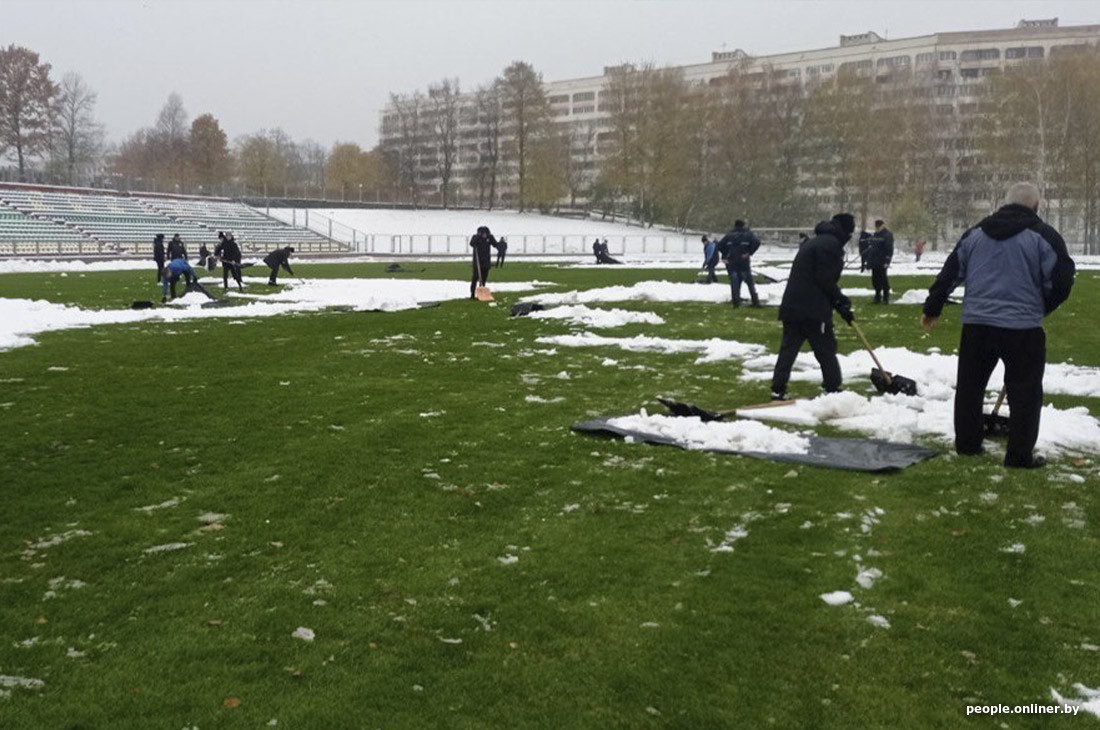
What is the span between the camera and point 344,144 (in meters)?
106

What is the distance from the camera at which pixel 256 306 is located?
20469 mm

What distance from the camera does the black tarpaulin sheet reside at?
21.9 ft

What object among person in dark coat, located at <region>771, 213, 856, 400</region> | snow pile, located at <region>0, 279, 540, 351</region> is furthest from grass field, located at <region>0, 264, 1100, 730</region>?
snow pile, located at <region>0, 279, 540, 351</region>

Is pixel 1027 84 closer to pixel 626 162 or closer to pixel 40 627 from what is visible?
pixel 626 162

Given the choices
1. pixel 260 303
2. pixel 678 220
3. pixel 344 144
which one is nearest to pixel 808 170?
pixel 678 220

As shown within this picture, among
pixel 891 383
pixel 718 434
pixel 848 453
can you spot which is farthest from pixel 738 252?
pixel 848 453

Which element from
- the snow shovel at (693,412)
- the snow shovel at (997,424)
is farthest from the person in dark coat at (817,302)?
the snow shovel at (997,424)

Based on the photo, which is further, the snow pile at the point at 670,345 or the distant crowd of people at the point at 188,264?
the distant crowd of people at the point at 188,264

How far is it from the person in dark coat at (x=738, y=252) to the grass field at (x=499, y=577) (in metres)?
10.6

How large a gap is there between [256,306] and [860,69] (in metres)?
79.1

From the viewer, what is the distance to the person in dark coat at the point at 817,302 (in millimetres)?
9219

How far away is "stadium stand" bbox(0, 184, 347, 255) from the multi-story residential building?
107ft

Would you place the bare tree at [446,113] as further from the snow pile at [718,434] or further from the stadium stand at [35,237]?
the snow pile at [718,434]

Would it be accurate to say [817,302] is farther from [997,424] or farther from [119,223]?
[119,223]
